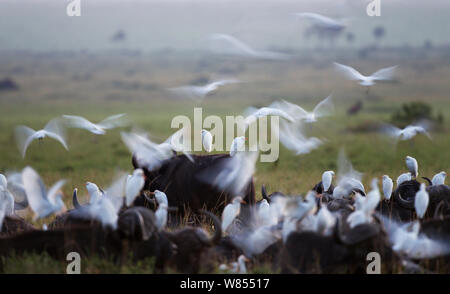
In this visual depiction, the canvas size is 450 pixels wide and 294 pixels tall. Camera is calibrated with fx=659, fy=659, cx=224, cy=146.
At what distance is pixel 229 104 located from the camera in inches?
1596

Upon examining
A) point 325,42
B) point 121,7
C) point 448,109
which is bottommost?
point 448,109

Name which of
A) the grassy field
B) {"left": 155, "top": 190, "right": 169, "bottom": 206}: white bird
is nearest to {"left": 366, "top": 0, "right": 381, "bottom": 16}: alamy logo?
the grassy field

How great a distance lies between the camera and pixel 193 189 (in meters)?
7.24

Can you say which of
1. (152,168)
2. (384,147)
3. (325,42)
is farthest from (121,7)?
(152,168)

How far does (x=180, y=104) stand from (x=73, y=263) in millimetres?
42450

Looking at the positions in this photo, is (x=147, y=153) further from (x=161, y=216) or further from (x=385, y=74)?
(x=385, y=74)

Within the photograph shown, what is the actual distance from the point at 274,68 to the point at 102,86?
15.9 metres

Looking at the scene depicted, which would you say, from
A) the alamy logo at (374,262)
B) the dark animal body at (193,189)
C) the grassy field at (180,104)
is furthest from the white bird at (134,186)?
the alamy logo at (374,262)

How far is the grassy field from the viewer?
50.5 feet

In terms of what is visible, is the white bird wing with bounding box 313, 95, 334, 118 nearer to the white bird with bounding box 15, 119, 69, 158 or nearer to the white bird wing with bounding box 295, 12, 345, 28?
the white bird wing with bounding box 295, 12, 345, 28

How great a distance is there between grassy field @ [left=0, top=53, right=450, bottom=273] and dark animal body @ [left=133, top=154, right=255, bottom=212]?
181cm

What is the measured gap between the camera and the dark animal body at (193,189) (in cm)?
722

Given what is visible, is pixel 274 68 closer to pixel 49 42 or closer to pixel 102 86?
pixel 102 86

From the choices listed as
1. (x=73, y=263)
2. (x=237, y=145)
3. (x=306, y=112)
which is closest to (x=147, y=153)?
(x=237, y=145)
